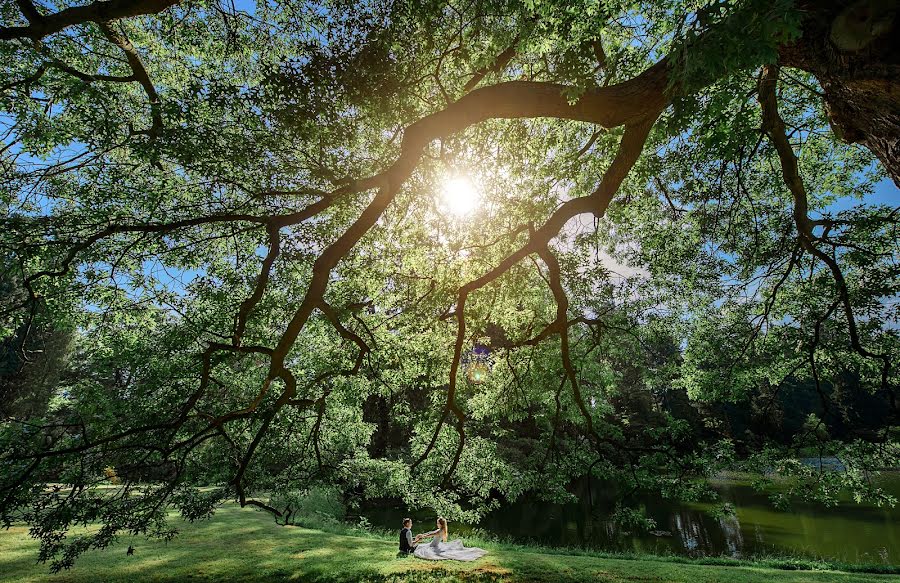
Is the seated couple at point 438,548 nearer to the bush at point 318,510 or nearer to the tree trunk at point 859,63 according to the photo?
the bush at point 318,510

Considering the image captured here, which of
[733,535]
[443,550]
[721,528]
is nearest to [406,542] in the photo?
[443,550]

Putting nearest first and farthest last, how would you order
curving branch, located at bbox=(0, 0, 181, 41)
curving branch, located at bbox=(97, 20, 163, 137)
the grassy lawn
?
curving branch, located at bbox=(0, 0, 181, 41)
curving branch, located at bbox=(97, 20, 163, 137)
the grassy lawn

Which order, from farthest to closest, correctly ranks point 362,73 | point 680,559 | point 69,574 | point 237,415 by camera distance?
point 680,559 < point 69,574 < point 362,73 < point 237,415

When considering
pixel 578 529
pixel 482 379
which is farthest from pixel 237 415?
pixel 578 529

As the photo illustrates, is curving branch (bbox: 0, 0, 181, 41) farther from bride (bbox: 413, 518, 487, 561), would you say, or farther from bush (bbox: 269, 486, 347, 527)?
bush (bbox: 269, 486, 347, 527)

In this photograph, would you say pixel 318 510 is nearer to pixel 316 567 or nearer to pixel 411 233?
pixel 316 567

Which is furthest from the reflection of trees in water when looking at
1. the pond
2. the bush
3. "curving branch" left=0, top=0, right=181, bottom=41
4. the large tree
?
"curving branch" left=0, top=0, right=181, bottom=41

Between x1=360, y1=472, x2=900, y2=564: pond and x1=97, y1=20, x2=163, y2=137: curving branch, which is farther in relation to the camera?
x1=360, y1=472, x2=900, y2=564: pond

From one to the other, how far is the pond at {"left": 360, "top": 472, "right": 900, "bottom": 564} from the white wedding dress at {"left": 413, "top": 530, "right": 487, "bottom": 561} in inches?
148

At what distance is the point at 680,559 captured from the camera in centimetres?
1065

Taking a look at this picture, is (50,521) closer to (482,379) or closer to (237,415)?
(237,415)

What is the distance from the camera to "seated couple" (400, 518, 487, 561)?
943 cm

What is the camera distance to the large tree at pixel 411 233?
438 centimetres

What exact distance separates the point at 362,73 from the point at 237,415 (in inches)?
176
